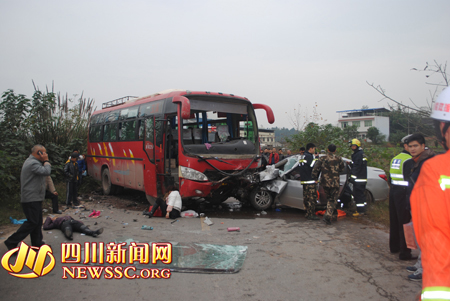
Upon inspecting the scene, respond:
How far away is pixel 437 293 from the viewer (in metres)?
1.52

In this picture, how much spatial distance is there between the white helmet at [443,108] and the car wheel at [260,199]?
770 centimetres

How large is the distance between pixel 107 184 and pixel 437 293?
1224cm

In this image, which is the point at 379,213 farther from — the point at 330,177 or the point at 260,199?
the point at 260,199

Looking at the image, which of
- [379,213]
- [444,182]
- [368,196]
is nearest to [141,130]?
[368,196]

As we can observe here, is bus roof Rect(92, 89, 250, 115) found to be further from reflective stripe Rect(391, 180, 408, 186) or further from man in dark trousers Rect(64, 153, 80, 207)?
reflective stripe Rect(391, 180, 408, 186)

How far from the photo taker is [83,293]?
3.96 meters

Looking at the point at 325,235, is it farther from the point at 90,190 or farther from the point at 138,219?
the point at 90,190

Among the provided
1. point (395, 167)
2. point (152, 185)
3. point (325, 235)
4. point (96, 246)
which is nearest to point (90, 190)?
point (152, 185)

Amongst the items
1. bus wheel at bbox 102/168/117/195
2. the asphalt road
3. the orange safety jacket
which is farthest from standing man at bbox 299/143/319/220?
bus wheel at bbox 102/168/117/195

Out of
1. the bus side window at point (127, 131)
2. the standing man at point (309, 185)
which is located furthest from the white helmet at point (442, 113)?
the bus side window at point (127, 131)

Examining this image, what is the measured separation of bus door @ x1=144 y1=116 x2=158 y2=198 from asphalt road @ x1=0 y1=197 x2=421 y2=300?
5.05 feet

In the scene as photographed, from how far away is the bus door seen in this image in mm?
8891

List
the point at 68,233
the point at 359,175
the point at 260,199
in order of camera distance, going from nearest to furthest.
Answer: the point at 68,233 → the point at 359,175 → the point at 260,199

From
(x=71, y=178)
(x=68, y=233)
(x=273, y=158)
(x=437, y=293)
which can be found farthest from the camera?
(x=273, y=158)
